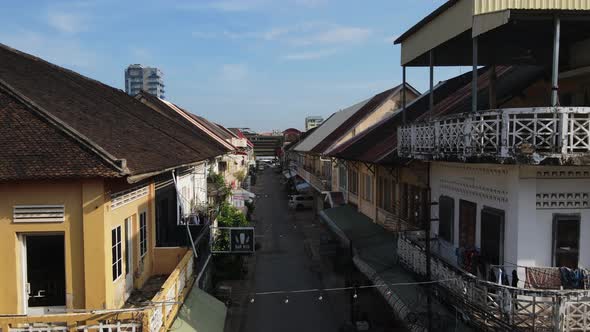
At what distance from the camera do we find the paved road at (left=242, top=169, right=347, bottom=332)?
19.6m

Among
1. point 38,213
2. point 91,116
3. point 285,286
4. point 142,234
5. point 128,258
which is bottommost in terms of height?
point 285,286

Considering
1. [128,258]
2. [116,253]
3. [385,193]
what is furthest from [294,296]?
[116,253]

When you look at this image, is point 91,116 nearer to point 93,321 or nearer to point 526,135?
point 93,321

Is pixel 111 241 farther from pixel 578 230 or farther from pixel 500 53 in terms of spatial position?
pixel 500 53

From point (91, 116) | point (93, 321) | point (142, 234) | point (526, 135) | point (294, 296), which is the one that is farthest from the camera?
point (294, 296)

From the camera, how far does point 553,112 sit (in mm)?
8766

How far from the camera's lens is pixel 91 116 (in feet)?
41.2

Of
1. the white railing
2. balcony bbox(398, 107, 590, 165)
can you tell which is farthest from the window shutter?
the white railing

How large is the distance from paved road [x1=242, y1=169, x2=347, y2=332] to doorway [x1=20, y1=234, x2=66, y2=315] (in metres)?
10.1

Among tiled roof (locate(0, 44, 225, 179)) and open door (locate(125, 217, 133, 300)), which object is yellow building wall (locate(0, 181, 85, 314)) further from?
open door (locate(125, 217, 133, 300))

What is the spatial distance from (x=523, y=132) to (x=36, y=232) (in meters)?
9.33

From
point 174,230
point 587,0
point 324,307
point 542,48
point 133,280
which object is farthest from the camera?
point 324,307

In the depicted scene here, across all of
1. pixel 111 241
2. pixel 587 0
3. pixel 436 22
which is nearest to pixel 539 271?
pixel 587 0

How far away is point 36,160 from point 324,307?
49.7 ft
